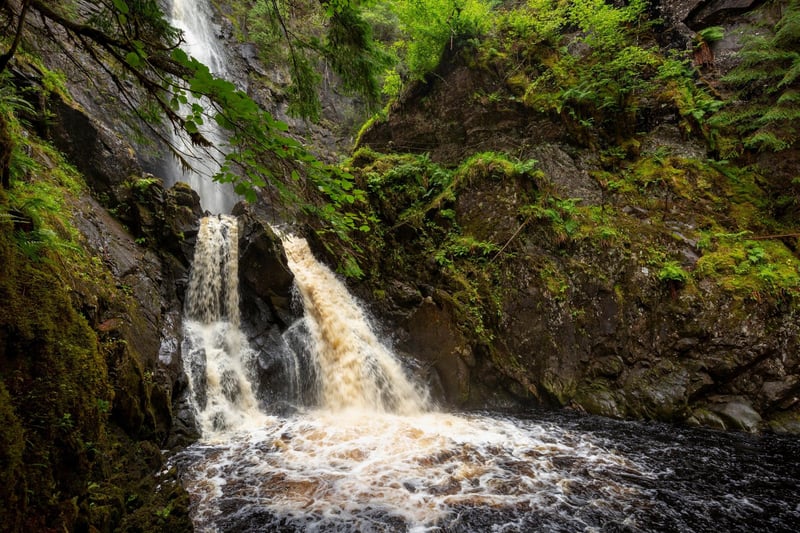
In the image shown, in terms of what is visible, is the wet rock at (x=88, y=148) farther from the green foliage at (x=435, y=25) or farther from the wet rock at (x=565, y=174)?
the wet rock at (x=565, y=174)

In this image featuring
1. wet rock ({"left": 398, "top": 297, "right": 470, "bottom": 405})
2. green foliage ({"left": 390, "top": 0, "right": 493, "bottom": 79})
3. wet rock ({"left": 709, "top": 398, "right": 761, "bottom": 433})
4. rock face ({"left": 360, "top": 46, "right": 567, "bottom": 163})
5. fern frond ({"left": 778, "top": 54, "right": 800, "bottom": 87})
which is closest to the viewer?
wet rock ({"left": 709, "top": 398, "right": 761, "bottom": 433})

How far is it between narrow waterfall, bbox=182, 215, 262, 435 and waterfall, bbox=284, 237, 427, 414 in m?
1.46

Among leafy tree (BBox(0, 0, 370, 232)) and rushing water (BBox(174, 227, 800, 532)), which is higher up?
leafy tree (BBox(0, 0, 370, 232))

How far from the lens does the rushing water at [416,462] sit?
12.9 ft

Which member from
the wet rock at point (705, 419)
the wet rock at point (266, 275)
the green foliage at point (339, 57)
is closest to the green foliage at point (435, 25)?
the wet rock at point (266, 275)

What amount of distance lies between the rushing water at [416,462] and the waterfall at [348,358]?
0.03m

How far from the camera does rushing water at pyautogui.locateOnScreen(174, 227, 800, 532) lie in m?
3.92

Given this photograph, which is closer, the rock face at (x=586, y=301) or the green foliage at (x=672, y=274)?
the rock face at (x=586, y=301)

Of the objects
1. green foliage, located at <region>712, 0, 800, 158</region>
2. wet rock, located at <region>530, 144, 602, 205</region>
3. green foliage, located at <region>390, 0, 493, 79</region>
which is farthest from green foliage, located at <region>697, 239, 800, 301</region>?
green foliage, located at <region>390, 0, 493, 79</region>

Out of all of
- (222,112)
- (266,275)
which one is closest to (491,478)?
(222,112)

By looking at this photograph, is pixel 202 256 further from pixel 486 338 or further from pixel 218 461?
pixel 486 338

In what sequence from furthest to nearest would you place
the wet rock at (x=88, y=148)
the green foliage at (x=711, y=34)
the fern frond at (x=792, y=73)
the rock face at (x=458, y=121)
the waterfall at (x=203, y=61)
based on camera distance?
1. the waterfall at (x=203, y=61)
2. the rock face at (x=458, y=121)
3. the green foliage at (x=711, y=34)
4. the wet rock at (x=88, y=148)
5. the fern frond at (x=792, y=73)

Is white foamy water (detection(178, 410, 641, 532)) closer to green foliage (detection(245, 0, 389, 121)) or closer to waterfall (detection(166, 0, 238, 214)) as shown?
green foliage (detection(245, 0, 389, 121))

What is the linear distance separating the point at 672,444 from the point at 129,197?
11391 millimetres
